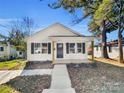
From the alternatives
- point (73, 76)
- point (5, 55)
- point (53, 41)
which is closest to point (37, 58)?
point (53, 41)

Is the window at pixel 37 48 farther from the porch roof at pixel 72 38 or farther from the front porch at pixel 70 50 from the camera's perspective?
the porch roof at pixel 72 38

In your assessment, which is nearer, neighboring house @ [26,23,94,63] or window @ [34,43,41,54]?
neighboring house @ [26,23,94,63]

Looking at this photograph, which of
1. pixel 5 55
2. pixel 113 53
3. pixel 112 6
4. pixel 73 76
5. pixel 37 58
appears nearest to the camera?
pixel 73 76

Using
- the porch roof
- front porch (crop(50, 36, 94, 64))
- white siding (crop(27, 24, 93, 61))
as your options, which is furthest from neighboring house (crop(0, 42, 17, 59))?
the porch roof

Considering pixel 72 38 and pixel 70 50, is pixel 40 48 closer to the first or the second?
pixel 70 50

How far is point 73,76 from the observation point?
23.4 metres

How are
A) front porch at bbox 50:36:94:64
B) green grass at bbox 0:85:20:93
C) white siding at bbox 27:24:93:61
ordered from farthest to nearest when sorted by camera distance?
1. front porch at bbox 50:36:94:64
2. white siding at bbox 27:24:93:61
3. green grass at bbox 0:85:20:93

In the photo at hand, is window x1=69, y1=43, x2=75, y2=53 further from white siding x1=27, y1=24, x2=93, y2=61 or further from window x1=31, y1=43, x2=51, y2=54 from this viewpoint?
window x1=31, y1=43, x2=51, y2=54

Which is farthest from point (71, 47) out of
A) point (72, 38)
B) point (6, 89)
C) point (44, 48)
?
point (6, 89)

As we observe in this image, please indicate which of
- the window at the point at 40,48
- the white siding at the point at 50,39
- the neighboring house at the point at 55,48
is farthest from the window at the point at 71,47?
the window at the point at 40,48

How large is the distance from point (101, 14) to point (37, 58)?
9.36 m

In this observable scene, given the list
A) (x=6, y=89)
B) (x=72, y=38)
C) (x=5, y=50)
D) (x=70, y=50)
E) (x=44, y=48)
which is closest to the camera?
(x=6, y=89)

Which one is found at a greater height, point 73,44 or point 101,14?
point 101,14

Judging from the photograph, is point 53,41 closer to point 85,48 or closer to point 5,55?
point 85,48
